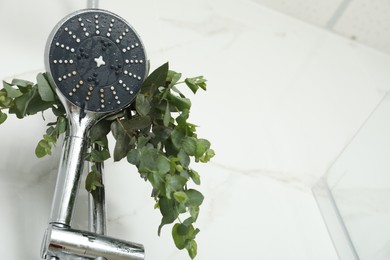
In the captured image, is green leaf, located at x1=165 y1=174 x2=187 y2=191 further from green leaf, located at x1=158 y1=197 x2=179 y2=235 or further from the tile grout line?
the tile grout line

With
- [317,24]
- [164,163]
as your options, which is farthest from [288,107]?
[164,163]

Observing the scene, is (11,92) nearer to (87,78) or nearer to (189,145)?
(87,78)

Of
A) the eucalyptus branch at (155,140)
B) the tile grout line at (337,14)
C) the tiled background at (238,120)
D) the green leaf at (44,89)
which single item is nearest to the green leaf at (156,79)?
the eucalyptus branch at (155,140)

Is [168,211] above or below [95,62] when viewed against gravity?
below

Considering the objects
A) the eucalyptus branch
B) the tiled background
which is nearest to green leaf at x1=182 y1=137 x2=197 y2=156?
the eucalyptus branch

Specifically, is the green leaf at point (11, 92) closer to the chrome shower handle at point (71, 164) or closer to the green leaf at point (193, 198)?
the chrome shower handle at point (71, 164)

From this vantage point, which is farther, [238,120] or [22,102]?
[238,120]

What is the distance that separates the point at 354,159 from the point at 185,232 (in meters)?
0.50

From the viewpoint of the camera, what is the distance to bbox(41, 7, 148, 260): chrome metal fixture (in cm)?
71

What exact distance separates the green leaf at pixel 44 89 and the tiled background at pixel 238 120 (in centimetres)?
16

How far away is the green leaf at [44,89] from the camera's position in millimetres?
734

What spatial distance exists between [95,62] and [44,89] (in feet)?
0.25

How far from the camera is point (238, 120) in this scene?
114 cm

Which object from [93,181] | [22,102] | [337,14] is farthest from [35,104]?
[337,14]
